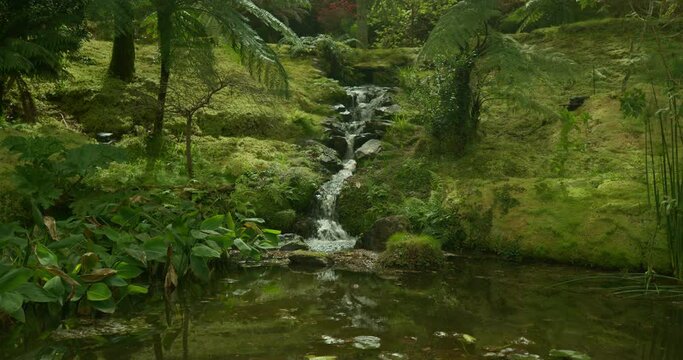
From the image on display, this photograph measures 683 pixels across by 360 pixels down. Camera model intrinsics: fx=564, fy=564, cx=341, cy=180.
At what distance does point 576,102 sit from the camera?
30.9 feet

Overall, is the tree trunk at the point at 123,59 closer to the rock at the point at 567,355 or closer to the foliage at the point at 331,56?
the foliage at the point at 331,56

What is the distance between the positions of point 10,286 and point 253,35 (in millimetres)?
5232

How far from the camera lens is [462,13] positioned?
723 cm

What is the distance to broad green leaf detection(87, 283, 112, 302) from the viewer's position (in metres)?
3.61

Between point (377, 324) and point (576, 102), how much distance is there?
7119 mm

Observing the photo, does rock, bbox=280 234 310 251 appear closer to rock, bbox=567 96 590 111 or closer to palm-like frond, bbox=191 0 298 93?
palm-like frond, bbox=191 0 298 93

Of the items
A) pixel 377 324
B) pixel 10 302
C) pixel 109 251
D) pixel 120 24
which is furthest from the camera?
pixel 120 24

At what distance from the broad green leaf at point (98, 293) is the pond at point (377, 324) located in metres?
0.16

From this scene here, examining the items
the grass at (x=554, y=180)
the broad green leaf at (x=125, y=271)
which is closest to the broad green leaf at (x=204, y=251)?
the broad green leaf at (x=125, y=271)

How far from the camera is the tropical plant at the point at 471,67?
7234 millimetres

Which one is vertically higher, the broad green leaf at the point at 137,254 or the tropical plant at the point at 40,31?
the tropical plant at the point at 40,31

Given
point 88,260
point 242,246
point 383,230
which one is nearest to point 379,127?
point 383,230

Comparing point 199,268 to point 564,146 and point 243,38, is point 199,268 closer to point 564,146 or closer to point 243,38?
point 243,38

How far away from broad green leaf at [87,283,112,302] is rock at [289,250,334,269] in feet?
7.86
